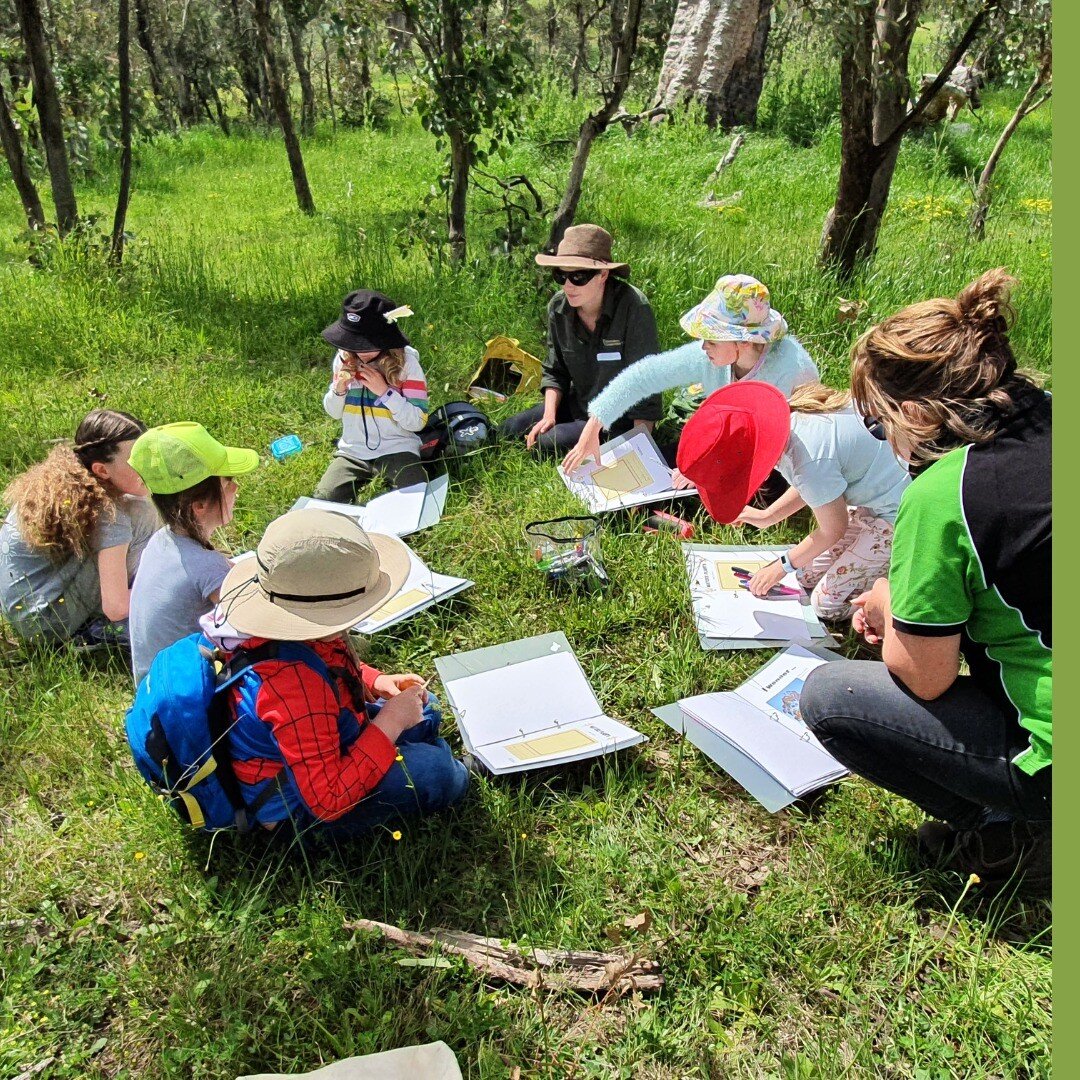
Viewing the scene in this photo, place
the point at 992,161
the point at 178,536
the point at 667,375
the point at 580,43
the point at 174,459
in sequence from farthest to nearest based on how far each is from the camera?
the point at 580,43 < the point at 992,161 < the point at 667,375 < the point at 178,536 < the point at 174,459

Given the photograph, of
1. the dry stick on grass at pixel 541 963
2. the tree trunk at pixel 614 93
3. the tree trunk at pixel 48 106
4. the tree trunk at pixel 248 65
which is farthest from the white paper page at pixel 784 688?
the tree trunk at pixel 248 65

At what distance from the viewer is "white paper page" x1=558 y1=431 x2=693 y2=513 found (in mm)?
3455

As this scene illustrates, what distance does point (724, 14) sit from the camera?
33.4ft

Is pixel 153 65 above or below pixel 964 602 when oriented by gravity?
above

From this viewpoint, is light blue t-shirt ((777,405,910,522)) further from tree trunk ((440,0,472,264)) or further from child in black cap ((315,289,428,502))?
tree trunk ((440,0,472,264))

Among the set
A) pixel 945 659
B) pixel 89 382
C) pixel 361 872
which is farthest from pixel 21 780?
pixel 89 382

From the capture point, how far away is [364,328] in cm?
362

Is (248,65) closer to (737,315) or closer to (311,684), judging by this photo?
(737,315)

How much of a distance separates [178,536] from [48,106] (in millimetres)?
4970

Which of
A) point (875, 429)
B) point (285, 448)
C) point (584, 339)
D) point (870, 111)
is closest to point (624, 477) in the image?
point (584, 339)

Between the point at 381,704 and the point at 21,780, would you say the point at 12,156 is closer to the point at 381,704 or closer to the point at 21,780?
the point at 21,780

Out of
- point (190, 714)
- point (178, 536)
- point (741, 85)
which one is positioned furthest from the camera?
point (741, 85)

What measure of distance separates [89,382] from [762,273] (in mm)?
3874

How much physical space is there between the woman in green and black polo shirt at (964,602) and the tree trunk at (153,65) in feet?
58.6
